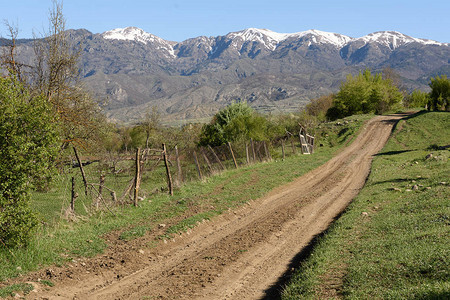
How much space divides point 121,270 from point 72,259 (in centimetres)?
137

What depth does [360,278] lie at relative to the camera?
7.25 metres

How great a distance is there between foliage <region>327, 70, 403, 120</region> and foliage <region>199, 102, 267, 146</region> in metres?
23.6

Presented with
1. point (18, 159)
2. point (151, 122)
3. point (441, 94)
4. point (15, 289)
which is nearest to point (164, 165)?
point (18, 159)

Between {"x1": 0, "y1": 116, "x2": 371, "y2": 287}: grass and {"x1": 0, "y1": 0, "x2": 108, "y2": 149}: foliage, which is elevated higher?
{"x1": 0, "y1": 0, "x2": 108, "y2": 149}: foliage

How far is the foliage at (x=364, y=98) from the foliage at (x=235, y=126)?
23561 millimetres

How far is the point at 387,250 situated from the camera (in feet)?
27.9

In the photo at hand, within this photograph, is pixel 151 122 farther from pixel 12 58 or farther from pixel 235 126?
pixel 12 58

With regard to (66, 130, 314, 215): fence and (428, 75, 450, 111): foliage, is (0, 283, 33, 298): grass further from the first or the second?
(428, 75, 450, 111): foliage

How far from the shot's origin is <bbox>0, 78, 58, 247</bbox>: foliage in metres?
8.73

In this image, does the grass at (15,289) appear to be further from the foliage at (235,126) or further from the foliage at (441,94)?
the foliage at (441,94)

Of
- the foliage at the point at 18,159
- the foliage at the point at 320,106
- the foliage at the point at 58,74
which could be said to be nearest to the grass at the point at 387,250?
the foliage at the point at 18,159

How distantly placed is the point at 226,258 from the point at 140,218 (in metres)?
4.71

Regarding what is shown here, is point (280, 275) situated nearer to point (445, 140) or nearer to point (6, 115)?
point (6, 115)

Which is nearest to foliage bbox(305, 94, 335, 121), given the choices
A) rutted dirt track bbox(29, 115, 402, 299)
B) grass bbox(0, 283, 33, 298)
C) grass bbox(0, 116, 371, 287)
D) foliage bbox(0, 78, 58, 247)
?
grass bbox(0, 116, 371, 287)
